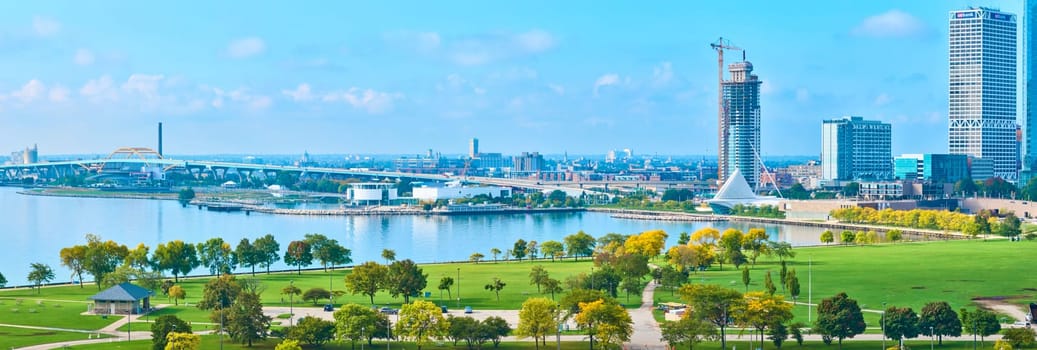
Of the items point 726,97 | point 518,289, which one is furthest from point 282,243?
point 726,97

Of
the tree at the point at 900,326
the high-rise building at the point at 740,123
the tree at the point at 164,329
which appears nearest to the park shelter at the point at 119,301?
the tree at the point at 164,329

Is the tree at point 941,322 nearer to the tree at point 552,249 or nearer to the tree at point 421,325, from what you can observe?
Result: the tree at point 421,325

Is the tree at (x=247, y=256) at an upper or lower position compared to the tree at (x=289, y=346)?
upper

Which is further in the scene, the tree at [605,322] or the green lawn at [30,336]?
the green lawn at [30,336]

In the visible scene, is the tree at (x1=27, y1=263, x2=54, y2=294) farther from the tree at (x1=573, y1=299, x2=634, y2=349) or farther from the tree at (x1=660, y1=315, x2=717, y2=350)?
the tree at (x1=660, y1=315, x2=717, y2=350)

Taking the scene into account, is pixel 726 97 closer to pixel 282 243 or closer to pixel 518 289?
pixel 282 243

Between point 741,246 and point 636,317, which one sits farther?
point 741,246

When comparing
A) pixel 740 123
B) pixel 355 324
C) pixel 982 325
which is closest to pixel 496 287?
pixel 355 324
